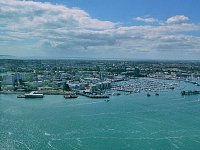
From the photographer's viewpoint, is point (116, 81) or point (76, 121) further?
point (116, 81)

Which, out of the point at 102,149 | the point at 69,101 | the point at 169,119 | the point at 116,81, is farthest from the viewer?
the point at 116,81

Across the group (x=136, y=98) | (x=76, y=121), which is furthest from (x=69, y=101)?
(x=76, y=121)

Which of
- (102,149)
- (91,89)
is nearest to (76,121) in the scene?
(102,149)

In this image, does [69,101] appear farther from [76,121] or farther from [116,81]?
[116,81]

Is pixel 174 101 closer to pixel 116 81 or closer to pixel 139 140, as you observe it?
pixel 139 140

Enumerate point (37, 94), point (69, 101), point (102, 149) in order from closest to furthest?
point (102, 149) < point (69, 101) < point (37, 94)

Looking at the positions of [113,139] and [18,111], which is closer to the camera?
[113,139]

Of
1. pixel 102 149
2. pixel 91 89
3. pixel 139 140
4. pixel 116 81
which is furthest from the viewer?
pixel 116 81
